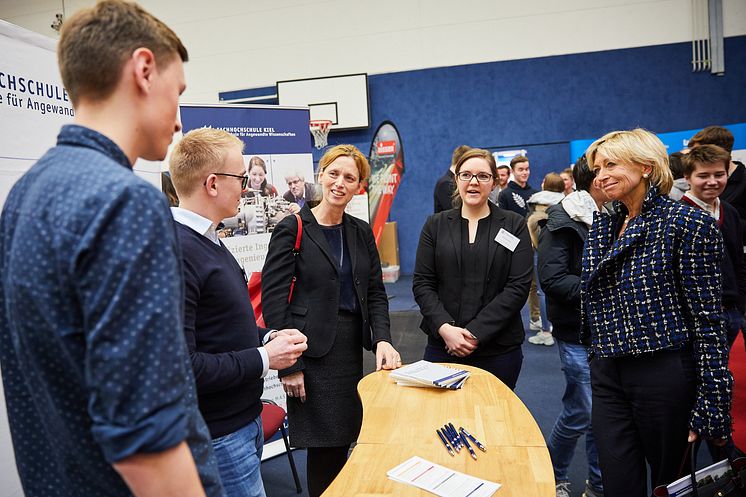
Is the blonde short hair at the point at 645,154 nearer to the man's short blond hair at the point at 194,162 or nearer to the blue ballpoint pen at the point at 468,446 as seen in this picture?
the blue ballpoint pen at the point at 468,446

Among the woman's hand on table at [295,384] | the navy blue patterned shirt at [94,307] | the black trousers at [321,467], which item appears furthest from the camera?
the black trousers at [321,467]

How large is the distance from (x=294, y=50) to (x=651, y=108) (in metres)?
5.46

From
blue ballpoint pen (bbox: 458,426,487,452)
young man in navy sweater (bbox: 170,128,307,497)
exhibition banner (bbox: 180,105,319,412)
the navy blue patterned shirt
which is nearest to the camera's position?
the navy blue patterned shirt

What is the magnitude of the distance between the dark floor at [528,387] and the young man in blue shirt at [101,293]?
2081 millimetres

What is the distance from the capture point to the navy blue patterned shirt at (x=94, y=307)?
63 centimetres

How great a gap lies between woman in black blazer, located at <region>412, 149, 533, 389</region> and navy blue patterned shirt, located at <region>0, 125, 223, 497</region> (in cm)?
161

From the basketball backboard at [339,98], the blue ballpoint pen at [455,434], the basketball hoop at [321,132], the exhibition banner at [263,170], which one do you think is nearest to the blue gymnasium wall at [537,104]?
the basketball backboard at [339,98]

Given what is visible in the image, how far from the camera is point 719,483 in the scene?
1.53 metres

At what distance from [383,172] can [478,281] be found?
5.24 metres

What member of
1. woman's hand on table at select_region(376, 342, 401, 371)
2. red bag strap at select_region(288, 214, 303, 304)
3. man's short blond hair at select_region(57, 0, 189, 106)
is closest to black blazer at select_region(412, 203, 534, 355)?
woman's hand on table at select_region(376, 342, 401, 371)

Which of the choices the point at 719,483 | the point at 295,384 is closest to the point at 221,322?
the point at 295,384

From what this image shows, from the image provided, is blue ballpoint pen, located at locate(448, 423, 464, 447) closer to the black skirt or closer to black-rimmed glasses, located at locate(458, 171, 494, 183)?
the black skirt

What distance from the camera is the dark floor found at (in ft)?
8.82

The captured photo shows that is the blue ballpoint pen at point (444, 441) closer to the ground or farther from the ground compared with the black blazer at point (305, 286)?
closer to the ground
